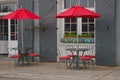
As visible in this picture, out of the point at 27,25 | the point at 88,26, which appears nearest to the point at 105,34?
the point at 88,26

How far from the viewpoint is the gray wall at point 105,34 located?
13227 millimetres

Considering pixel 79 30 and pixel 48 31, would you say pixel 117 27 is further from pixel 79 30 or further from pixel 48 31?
pixel 48 31

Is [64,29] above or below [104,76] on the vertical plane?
above

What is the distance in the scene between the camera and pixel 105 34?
1340 cm

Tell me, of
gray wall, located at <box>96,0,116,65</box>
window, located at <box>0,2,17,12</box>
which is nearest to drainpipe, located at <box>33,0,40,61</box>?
window, located at <box>0,2,17,12</box>

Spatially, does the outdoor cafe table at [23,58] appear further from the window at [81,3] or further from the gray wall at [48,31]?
the window at [81,3]

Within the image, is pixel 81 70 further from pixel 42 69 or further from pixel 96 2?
pixel 96 2

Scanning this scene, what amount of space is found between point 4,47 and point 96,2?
6519 mm

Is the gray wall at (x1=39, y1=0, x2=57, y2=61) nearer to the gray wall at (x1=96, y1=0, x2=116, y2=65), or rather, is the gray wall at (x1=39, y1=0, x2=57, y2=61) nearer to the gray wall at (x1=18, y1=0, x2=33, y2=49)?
the gray wall at (x1=18, y1=0, x2=33, y2=49)

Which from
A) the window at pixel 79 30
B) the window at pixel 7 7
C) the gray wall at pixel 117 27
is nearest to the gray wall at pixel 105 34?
the gray wall at pixel 117 27

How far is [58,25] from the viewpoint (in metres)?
14.8

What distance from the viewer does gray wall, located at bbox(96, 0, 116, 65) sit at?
521 inches

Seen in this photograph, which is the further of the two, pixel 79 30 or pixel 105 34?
pixel 79 30

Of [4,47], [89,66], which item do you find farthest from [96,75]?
[4,47]
